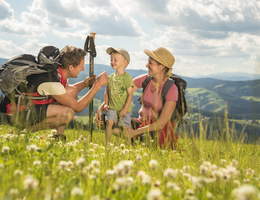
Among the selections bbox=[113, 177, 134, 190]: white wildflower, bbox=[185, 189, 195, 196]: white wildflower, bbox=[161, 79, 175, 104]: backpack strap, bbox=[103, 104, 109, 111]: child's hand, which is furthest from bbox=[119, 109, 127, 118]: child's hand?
bbox=[113, 177, 134, 190]: white wildflower

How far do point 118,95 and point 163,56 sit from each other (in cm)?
136

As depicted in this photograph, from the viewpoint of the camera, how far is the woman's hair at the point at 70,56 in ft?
26.3

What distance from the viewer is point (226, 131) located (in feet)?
18.6

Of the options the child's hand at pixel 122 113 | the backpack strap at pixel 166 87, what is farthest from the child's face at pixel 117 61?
the backpack strap at pixel 166 87

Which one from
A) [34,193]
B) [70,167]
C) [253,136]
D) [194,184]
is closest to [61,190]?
[34,193]

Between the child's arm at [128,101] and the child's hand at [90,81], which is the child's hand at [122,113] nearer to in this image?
the child's arm at [128,101]

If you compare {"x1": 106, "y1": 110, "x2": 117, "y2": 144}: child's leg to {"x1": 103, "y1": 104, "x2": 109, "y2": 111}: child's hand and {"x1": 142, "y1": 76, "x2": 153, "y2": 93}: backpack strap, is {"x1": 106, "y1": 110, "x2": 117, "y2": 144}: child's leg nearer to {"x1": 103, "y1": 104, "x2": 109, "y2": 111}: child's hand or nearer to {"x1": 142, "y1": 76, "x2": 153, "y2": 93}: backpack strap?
{"x1": 103, "y1": 104, "x2": 109, "y2": 111}: child's hand

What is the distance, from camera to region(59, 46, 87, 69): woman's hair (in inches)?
316

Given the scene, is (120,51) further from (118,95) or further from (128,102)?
(128,102)

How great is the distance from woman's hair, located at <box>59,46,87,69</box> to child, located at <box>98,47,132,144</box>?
74 cm

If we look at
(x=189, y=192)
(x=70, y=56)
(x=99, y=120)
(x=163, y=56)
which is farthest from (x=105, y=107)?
(x=189, y=192)

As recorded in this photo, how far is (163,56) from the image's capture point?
26.9 ft

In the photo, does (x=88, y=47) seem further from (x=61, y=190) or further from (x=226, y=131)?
(x=61, y=190)

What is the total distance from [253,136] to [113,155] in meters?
2.65
